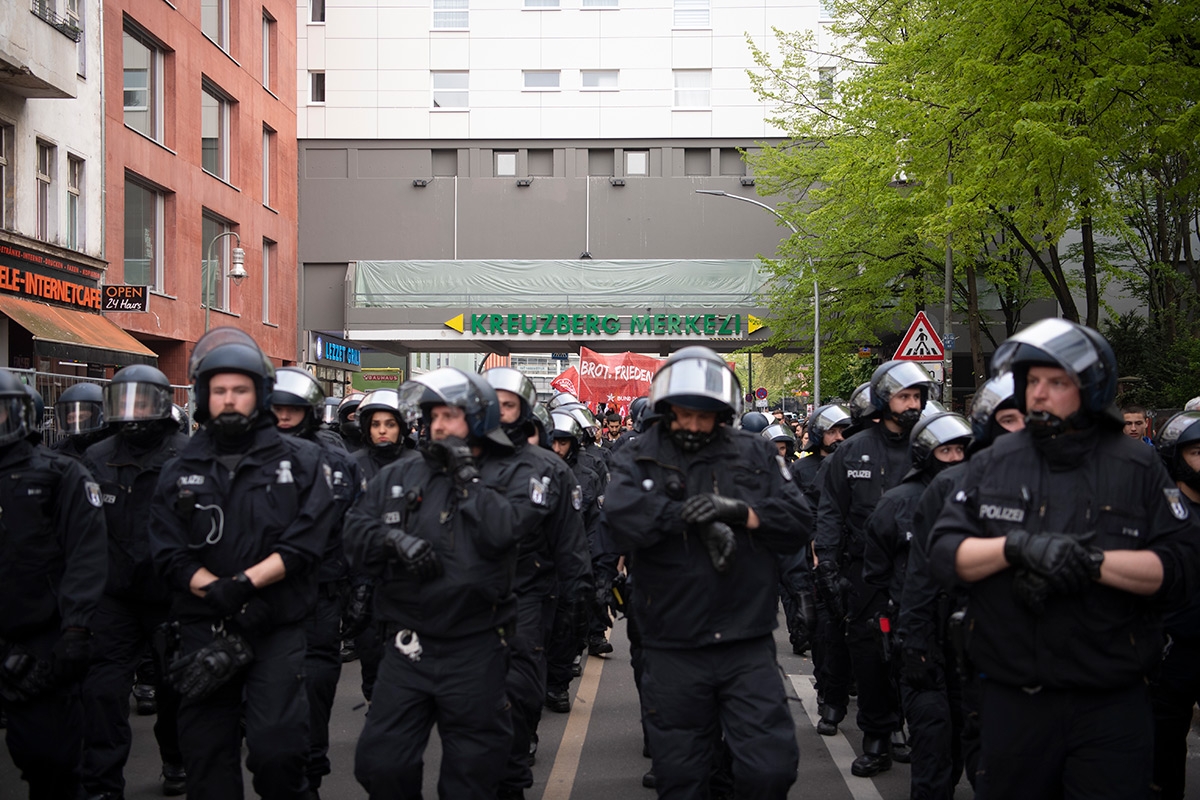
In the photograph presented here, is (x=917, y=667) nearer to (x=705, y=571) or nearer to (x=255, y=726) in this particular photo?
(x=705, y=571)

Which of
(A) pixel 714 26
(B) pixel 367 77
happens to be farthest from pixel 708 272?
(B) pixel 367 77

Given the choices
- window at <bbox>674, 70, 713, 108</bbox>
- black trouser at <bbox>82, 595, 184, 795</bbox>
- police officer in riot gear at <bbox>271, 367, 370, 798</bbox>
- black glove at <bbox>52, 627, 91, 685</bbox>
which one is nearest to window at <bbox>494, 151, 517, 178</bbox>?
window at <bbox>674, 70, 713, 108</bbox>

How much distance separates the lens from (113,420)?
5836 millimetres

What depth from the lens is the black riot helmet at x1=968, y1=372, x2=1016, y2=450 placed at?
17.0 ft

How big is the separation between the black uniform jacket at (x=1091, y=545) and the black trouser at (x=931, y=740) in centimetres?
163

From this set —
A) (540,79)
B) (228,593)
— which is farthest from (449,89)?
(228,593)

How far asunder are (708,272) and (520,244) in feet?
21.8

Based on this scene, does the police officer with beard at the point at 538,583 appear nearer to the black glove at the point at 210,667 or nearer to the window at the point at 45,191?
the black glove at the point at 210,667

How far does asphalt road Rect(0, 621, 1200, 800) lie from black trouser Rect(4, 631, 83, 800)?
1.19 m

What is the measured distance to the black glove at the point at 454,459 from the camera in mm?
4414

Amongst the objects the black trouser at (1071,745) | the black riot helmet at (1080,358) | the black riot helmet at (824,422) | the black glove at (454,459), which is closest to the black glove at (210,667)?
the black glove at (454,459)

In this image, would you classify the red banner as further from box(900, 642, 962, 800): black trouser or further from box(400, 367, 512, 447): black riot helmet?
box(400, 367, 512, 447): black riot helmet

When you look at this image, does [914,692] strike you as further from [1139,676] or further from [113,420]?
[113,420]

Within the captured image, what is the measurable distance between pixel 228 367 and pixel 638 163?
3382 centimetres
